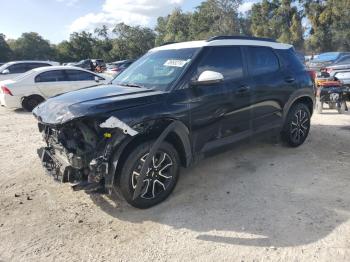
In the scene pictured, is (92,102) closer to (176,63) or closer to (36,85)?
(176,63)

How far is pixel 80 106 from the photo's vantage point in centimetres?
359

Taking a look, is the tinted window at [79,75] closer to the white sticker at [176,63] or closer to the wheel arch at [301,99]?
the white sticker at [176,63]

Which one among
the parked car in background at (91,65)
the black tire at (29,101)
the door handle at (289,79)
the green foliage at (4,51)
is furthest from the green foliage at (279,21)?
the door handle at (289,79)

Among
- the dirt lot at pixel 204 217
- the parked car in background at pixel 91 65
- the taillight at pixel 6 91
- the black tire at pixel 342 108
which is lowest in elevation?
the dirt lot at pixel 204 217

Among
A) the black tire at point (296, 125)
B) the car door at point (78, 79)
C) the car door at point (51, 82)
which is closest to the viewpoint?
the black tire at point (296, 125)

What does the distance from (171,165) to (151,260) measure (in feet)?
4.18

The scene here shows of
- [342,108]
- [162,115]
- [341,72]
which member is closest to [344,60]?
[341,72]

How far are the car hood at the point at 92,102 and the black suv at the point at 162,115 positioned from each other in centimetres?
1

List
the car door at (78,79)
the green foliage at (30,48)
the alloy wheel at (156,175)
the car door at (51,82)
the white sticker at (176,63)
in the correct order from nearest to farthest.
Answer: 1. the alloy wheel at (156,175)
2. the white sticker at (176,63)
3. the car door at (51,82)
4. the car door at (78,79)
5. the green foliage at (30,48)

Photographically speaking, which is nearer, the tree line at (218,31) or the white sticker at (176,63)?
the white sticker at (176,63)

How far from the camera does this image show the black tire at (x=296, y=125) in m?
5.83

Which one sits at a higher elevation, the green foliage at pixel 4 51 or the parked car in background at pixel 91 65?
the green foliage at pixel 4 51

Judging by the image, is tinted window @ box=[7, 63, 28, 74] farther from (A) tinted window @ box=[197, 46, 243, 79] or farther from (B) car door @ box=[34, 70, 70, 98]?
(A) tinted window @ box=[197, 46, 243, 79]

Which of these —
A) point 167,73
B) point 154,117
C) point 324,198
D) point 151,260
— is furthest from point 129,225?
point 324,198
